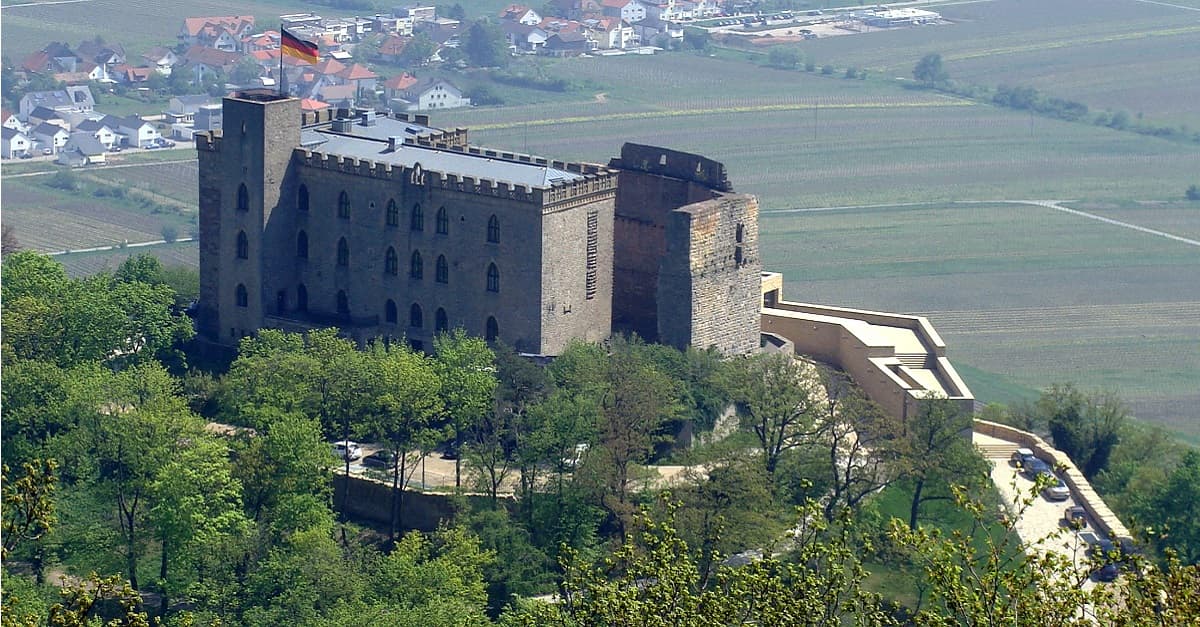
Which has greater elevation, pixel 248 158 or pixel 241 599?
pixel 248 158

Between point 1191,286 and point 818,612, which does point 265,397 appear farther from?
point 1191,286

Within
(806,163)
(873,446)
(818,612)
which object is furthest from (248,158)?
(806,163)

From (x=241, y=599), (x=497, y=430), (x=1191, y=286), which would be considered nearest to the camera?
(x=241, y=599)

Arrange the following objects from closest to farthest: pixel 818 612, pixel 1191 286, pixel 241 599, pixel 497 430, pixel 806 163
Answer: pixel 818 612 → pixel 241 599 → pixel 497 430 → pixel 1191 286 → pixel 806 163

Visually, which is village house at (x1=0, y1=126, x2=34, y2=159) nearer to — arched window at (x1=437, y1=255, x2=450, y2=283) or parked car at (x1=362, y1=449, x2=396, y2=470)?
arched window at (x1=437, y1=255, x2=450, y2=283)

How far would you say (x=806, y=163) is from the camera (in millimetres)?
194375

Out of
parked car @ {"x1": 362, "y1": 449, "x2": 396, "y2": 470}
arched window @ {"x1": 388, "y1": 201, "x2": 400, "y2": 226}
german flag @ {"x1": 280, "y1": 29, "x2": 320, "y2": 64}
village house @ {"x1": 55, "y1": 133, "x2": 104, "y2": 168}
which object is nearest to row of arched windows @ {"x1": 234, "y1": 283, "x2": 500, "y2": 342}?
arched window @ {"x1": 388, "y1": 201, "x2": 400, "y2": 226}

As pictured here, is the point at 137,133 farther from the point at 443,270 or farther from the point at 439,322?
the point at 443,270

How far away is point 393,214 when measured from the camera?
273 ft

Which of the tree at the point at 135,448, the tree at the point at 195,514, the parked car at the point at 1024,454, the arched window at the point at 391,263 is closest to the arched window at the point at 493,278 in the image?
the arched window at the point at 391,263

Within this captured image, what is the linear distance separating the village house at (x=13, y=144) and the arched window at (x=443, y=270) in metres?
115

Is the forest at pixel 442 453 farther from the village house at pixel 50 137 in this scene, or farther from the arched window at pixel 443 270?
the village house at pixel 50 137

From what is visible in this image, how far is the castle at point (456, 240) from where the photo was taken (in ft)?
266

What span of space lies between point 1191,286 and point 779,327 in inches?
2956
